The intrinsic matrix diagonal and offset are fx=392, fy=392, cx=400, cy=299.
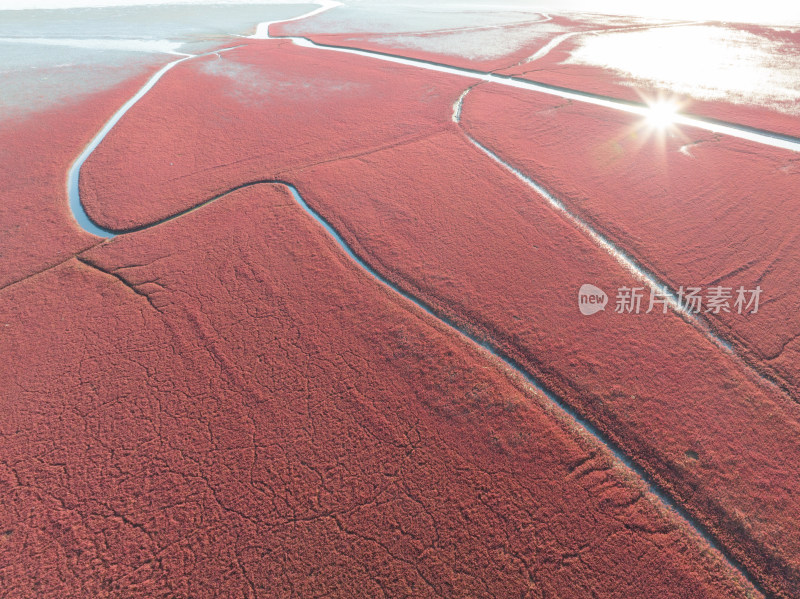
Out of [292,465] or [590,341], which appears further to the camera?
[590,341]

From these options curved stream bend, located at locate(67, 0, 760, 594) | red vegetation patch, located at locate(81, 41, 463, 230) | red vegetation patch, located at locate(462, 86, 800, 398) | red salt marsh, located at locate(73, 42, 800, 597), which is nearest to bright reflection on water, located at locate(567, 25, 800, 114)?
red vegetation patch, located at locate(462, 86, 800, 398)

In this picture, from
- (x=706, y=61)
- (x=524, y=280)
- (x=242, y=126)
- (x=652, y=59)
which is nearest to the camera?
(x=524, y=280)

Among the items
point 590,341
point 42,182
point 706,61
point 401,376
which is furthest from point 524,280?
point 706,61

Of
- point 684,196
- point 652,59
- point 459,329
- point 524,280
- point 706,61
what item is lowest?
point 459,329

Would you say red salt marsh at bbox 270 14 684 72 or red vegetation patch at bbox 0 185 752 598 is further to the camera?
red salt marsh at bbox 270 14 684 72

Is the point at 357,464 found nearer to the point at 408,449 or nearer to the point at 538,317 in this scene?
the point at 408,449

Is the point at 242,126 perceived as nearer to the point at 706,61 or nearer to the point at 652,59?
the point at 652,59

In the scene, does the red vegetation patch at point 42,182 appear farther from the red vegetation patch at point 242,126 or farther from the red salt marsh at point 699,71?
the red salt marsh at point 699,71

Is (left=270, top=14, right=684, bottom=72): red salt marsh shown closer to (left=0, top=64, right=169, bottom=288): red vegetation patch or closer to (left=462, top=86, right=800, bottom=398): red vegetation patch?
(left=462, top=86, right=800, bottom=398): red vegetation patch
